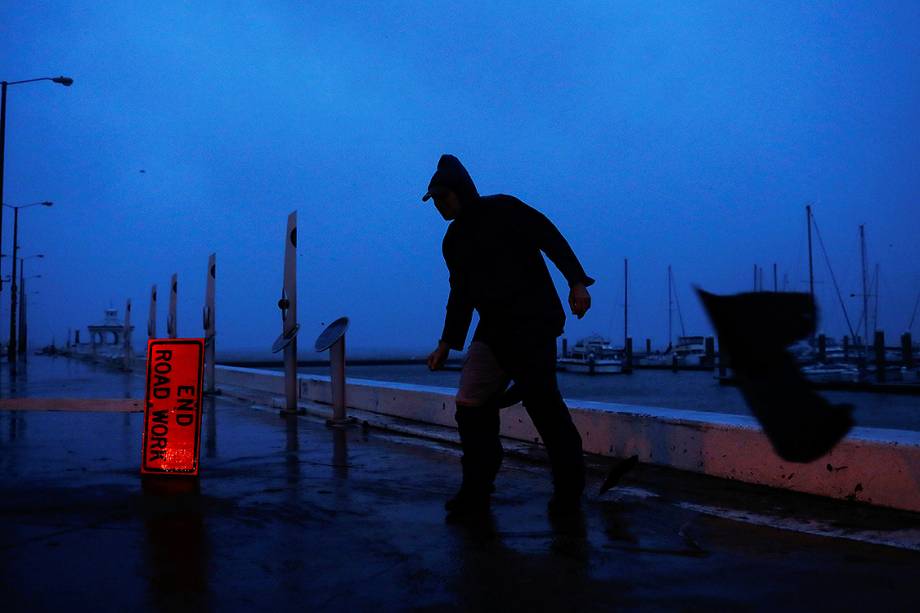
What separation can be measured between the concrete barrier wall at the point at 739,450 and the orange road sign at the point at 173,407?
2598 millimetres

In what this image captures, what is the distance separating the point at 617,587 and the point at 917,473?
6.42 ft

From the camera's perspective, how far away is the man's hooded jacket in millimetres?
4098

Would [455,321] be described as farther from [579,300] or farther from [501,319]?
[579,300]

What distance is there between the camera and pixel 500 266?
13.6 ft

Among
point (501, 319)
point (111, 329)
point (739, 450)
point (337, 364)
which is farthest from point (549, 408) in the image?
point (111, 329)

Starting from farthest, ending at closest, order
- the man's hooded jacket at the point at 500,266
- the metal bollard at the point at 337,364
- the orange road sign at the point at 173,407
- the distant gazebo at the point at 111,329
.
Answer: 1. the distant gazebo at the point at 111,329
2. the metal bollard at the point at 337,364
3. the orange road sign at the point at 173,407
4. the man's hooded jacket at the point at 500,266

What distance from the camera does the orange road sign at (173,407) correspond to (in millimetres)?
5207

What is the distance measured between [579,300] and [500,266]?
1.41 ft

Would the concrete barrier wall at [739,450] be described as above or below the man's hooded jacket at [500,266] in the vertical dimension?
below

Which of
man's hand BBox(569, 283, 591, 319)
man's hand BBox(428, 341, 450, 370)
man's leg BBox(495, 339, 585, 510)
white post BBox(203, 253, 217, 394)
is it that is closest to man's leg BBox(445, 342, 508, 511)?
man's leg BBox(495, 339, 585, 510)

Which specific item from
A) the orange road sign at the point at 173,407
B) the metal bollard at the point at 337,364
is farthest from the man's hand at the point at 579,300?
the metal bollard at the point at 337,364

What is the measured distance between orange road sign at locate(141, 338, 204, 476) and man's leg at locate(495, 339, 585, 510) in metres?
2.31

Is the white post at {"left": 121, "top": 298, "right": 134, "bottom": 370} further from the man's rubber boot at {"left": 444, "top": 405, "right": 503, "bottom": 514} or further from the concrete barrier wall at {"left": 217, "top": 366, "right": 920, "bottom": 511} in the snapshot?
the man's rubber boot at {"left": 444, "top": 405, "right": 503, "bottom": 514}

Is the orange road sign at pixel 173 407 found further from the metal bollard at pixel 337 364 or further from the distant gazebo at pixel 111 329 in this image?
the distant gazebo at pixel 111 329
